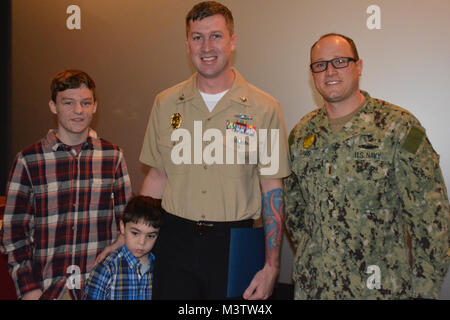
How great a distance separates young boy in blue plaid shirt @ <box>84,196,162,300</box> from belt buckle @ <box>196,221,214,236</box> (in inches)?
10.2

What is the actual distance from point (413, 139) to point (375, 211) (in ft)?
1.15

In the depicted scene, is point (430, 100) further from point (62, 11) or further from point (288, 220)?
point (62, 11)

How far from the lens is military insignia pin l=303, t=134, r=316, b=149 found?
195cm

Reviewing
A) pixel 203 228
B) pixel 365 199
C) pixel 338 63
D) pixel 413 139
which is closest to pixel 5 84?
pixel 203 228

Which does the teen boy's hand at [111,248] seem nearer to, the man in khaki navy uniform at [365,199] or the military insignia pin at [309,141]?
the man in khaki navy uniform at [365,199]

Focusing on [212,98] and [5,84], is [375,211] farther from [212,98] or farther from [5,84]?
[5,84]

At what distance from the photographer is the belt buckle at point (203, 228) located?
1.84 metres

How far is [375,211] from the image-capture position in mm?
1754

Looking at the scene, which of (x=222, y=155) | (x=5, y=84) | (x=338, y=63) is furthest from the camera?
(x=5, y=84)

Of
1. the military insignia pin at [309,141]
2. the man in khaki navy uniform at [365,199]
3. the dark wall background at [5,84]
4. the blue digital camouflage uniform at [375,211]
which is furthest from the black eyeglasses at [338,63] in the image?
the dark wall background at [5,84]

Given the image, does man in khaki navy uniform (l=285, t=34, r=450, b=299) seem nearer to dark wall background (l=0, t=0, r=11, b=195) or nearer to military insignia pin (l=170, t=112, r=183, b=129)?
military insignia pin (l=170, t=112, r=183, b=129)

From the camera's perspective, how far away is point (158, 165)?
2102 mm

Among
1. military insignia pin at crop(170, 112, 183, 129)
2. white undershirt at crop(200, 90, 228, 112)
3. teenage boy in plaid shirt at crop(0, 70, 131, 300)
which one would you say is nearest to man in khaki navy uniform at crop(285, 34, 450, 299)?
white undershirt at crop(200, 90, 228, 112)

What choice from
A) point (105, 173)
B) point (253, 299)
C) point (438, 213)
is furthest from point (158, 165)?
point (438, 213)
